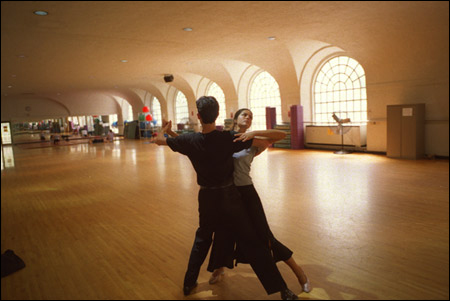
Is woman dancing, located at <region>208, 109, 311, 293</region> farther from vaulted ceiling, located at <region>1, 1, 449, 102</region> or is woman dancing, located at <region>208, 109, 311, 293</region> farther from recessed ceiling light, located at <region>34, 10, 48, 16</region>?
recessed ceiling light, located at <region>34, 10, 48, 16</region>

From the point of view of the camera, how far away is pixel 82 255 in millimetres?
3416

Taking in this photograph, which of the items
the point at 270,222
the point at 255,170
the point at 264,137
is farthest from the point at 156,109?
the point at 264,137

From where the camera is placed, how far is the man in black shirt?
2.18 meters

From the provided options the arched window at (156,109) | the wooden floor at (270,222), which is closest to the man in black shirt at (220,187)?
the wooden floor at (270,222)

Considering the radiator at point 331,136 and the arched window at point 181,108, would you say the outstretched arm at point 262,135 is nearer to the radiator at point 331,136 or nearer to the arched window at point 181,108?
the radiator at point 331,136

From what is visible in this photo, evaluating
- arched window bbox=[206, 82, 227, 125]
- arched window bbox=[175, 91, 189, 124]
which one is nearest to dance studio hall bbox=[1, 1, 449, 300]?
arched window bbox=[206, 82, 227, 125]

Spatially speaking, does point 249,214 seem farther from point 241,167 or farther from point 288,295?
point 288,295

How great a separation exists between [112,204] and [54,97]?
68.3 feet

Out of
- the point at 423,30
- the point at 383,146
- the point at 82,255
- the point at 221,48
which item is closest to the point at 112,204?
the point at 82,255

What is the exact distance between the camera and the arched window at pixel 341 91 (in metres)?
10.0

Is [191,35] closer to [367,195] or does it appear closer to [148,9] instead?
[148,9]

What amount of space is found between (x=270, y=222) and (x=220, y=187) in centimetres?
204

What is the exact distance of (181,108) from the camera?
20.2m

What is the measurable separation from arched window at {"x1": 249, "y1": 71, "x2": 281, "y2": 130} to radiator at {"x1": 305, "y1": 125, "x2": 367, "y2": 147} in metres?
2.31
